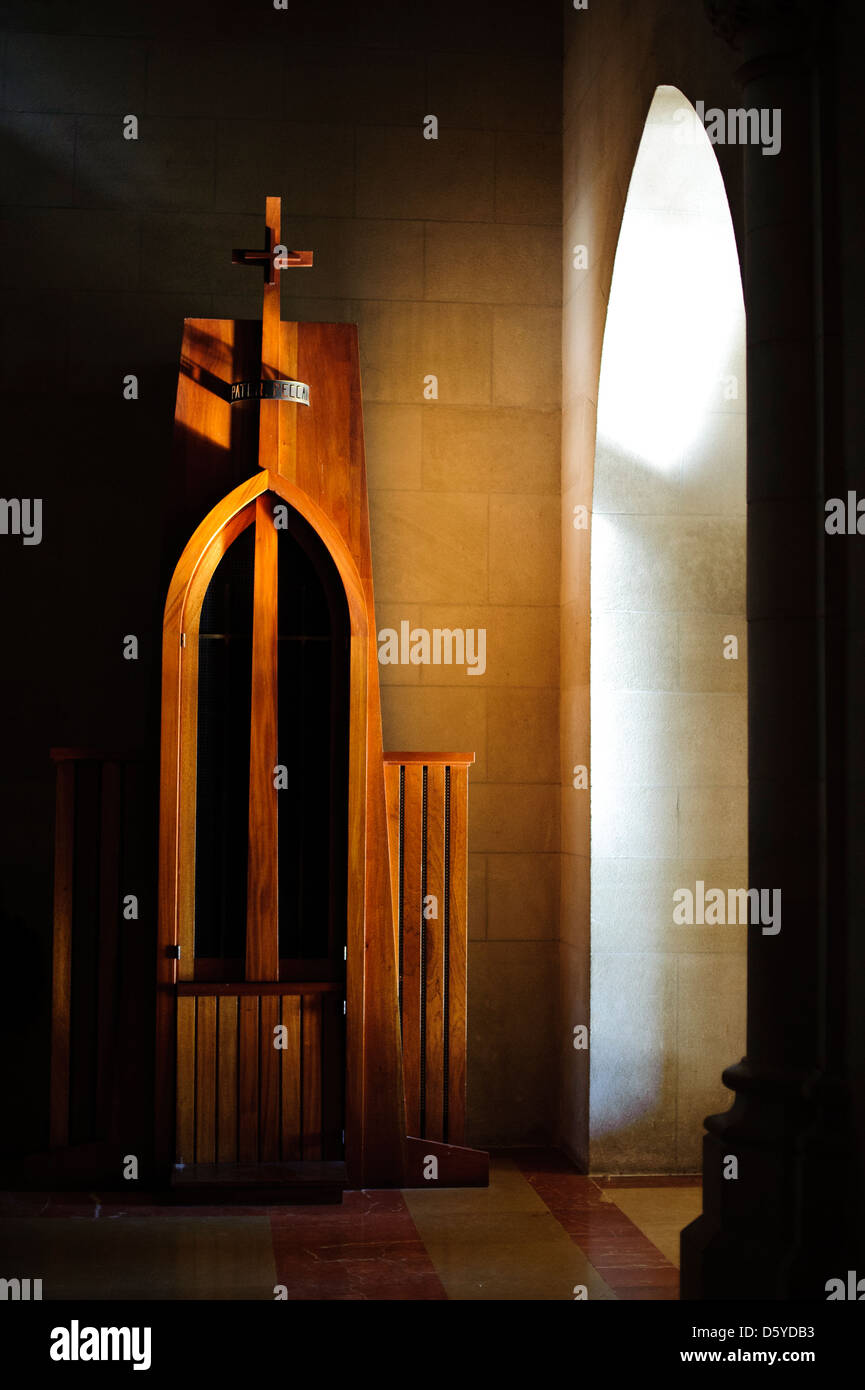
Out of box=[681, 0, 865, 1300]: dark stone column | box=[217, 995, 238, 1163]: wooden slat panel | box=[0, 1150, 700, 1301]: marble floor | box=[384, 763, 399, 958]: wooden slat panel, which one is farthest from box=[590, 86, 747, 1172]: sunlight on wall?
box=[681, 0, 865, 1300]: dark stone column

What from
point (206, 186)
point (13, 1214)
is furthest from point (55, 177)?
point (13, 1214)

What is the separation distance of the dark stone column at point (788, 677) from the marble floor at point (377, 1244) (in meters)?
0.78

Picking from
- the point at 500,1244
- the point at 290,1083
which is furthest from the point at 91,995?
the point at 500,1244

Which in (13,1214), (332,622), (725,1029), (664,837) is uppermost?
(332,622)

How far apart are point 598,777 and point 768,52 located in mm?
2633

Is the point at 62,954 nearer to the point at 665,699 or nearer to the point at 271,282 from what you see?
the point at 665,699

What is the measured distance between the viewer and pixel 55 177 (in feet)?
19.2

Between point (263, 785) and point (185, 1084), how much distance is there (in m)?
1.01

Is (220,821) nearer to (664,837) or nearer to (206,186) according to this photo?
(664,837)

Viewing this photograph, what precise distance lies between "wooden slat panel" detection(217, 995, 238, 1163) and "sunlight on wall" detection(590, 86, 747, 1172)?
4.15ft

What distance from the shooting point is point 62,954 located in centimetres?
512

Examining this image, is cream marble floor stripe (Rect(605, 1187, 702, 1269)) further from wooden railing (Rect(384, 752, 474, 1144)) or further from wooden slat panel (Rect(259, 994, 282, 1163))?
wooden slat panel (Rect(259, 994, 282, 1163))

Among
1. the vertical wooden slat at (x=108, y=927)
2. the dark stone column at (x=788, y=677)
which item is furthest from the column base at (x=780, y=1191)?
the vertical wooden slat at (x=108, y=927)

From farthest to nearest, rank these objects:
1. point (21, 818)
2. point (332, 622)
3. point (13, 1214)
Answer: point (21, 818)
point (332, 622)
point (13, 1214)
